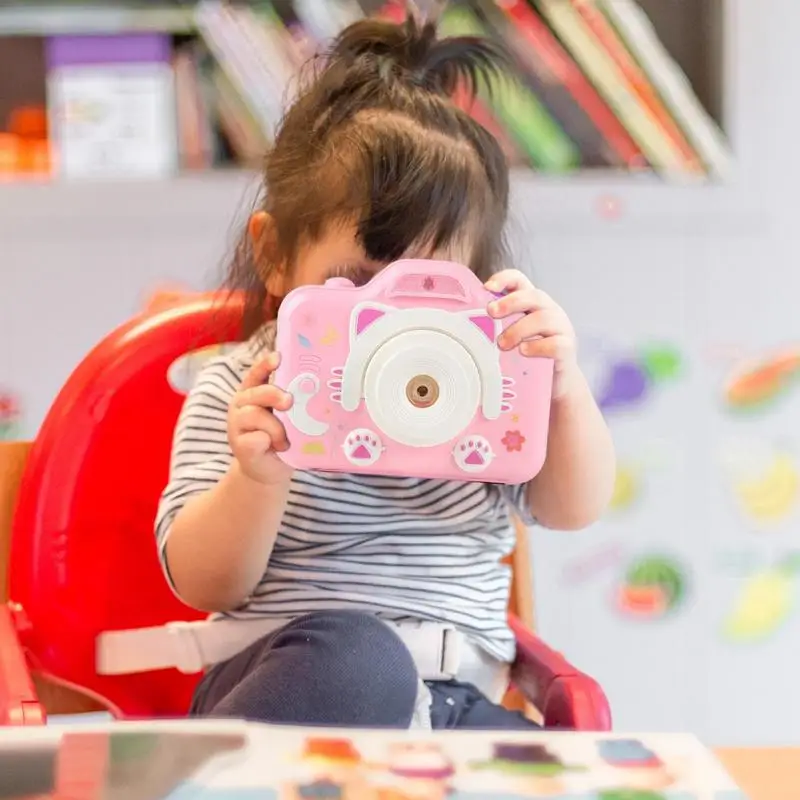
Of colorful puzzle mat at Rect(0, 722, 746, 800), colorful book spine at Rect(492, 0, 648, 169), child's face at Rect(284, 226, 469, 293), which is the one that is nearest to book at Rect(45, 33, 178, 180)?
colorful book spine at Rect(492, 0, 648, 169)

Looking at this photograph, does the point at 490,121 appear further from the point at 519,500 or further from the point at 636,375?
the point at 519,500

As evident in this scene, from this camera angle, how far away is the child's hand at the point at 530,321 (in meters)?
0.49

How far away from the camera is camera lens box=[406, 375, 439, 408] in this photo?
0.47m

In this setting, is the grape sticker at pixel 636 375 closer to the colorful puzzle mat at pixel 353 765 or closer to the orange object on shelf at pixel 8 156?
the orange object on shelf at pixel 8 156

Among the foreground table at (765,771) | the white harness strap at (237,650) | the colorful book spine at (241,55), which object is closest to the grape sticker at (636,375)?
the colorful book spine at (241,55)

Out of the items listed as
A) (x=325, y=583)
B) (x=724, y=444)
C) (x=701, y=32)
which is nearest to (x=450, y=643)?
(x=325, y=583)

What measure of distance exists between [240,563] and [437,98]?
0.85 ft

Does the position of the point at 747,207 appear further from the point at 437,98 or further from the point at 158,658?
the point at 158,658

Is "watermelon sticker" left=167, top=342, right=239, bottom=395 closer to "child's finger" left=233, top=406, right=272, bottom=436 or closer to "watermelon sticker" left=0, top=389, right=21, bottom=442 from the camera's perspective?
"child's finger" left=233, top=406, right=272, bottom=436

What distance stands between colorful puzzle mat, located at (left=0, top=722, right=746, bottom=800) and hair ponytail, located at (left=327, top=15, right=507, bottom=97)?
373 mm

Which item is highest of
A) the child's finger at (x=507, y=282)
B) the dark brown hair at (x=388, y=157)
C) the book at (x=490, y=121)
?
the book at (x=490, y=121)

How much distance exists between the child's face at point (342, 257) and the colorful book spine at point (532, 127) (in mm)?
534

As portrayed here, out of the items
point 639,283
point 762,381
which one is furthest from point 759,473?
point 639,283

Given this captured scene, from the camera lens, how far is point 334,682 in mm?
515
